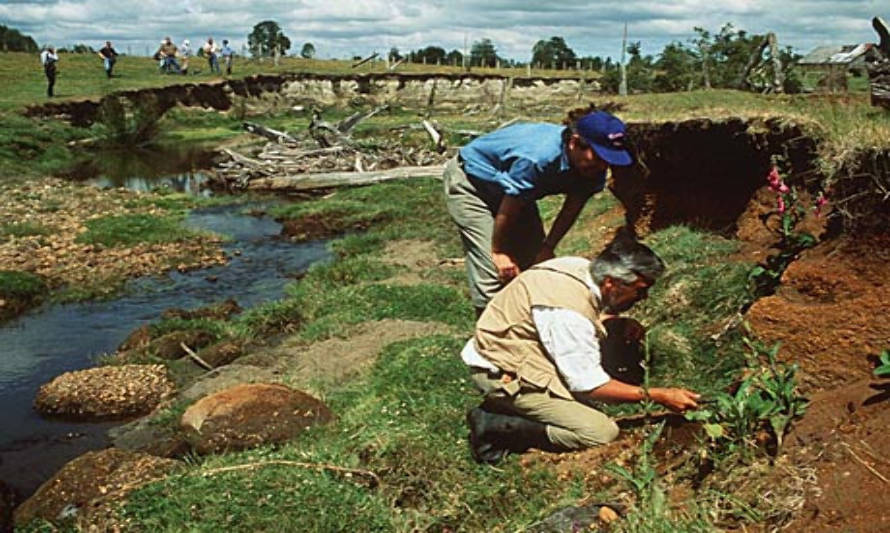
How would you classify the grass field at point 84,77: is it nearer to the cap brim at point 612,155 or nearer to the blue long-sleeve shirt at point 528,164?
the blue long-sleeve shirt at point 528,164

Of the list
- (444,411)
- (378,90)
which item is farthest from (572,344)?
(378,90)

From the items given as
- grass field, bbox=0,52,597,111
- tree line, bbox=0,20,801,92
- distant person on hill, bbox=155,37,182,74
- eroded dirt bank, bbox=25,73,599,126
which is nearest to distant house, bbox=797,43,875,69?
tree line, bbox=0,20,801,92

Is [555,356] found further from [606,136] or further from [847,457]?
[847,457]

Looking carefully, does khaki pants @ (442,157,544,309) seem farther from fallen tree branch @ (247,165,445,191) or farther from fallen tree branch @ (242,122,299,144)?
fallen tree branch @ (242,122,299,144)

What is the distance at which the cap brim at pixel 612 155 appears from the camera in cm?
451

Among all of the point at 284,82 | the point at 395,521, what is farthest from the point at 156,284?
the point at 284,82

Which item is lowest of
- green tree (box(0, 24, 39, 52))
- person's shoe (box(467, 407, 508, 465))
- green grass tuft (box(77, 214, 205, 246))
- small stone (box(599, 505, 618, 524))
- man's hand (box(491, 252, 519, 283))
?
green grass tuft (box(77, 214, 205, 246))

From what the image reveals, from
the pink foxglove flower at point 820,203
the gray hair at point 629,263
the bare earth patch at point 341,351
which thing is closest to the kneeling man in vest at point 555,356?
the gray hair at point 629,263

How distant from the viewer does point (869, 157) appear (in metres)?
4.93

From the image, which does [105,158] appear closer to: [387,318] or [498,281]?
[387,318]

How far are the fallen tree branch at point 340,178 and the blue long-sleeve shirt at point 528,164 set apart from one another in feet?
49.5

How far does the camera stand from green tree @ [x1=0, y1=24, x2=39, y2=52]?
217 ft

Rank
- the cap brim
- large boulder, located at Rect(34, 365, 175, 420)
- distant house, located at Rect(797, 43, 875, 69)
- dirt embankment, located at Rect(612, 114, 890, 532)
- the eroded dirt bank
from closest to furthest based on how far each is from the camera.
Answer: dirt embankment, located at Rect(612, 114, 890, 532) → the cap brim → large boulder, located at Rect(34, 365, 175, 420) → distant house, located at Rect(797, 43, 875, 69) → the eroded dirt bank

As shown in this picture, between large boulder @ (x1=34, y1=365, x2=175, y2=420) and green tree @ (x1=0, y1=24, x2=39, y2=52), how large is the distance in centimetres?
6479
